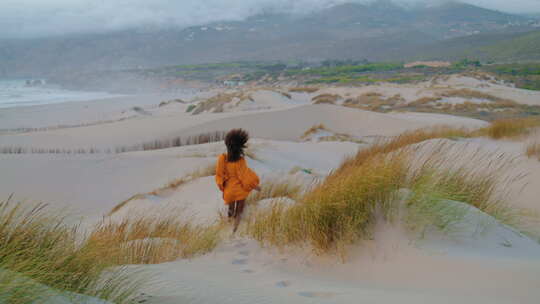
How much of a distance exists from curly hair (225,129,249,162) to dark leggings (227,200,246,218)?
0.51 metres

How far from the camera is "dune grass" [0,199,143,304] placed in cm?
206

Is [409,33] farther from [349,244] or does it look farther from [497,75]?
[349,244]

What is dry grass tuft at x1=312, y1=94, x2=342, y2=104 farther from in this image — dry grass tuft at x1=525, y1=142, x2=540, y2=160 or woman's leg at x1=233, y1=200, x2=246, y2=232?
woman's leg at x1=233, y1=200, x2=246, y2=232

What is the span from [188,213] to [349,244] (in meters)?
3.51

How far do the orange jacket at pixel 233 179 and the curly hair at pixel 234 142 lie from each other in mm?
61

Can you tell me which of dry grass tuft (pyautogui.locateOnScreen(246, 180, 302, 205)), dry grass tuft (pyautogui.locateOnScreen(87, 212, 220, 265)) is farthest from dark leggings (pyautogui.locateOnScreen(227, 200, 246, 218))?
dry grass tuft (pyautogui.locateOnScreen(246, 180, 302, 205))

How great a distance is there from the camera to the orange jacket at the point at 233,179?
15.7 feet

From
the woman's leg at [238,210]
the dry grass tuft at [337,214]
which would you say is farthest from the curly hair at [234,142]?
the dry grass tuft at [337,214]

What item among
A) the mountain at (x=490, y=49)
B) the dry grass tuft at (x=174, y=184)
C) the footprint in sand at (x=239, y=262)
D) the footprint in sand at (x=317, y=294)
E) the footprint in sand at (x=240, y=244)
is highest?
the mountain at (x=490, y=49)

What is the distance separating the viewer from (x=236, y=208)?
15.8 ft

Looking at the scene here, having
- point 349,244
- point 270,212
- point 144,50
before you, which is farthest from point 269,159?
point 144,50

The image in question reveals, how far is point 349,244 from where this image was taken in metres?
3.33

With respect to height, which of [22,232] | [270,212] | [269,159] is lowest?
[269,159]

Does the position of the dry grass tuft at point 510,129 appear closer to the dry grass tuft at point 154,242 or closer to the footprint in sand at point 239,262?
the dry grass tuft at point 154,242
